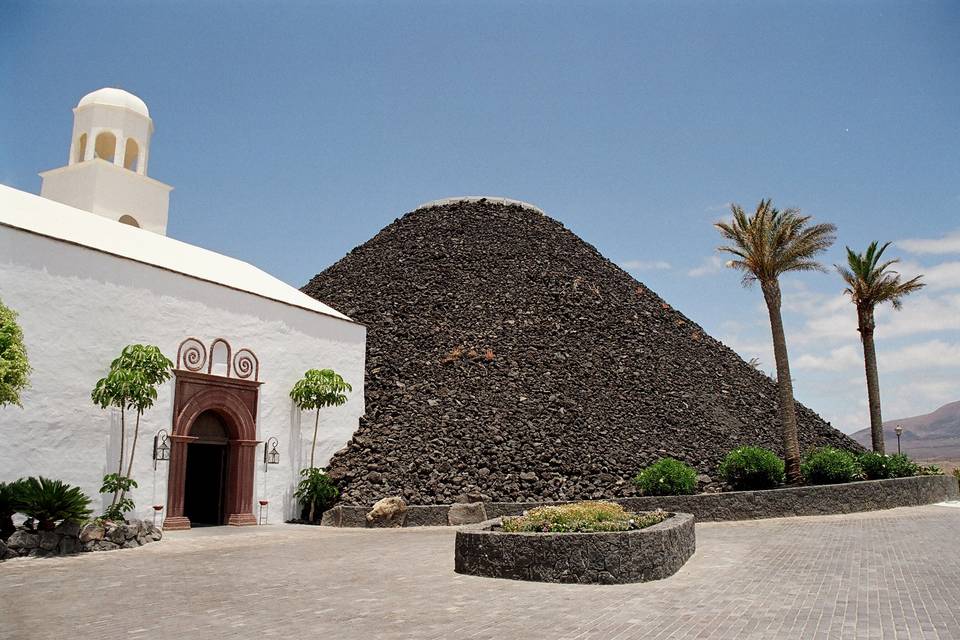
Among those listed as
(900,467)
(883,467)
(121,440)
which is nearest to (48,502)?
(121,440)

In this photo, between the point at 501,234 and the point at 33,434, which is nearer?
the point at 33,434

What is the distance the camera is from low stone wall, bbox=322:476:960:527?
61.3 feet

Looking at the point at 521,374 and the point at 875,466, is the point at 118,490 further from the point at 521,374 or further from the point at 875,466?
the point at 875,466

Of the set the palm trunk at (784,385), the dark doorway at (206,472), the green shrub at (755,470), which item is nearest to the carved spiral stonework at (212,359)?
the dark doorway at (206,472)

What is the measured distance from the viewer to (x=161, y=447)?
17.5 metres

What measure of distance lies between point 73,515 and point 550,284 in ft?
71.3

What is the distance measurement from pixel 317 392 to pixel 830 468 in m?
14.2

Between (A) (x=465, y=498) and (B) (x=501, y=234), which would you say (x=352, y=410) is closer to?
(A) (x=465, y=498)

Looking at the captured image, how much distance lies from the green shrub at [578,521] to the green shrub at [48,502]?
26.4 ft

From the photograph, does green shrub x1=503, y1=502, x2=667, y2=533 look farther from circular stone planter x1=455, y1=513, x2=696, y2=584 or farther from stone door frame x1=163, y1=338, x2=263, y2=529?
stone door frame x1=163, y1=338, x2=263, y2=529

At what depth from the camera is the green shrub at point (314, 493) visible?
20.7 meters

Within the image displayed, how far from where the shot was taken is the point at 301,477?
21422 mm

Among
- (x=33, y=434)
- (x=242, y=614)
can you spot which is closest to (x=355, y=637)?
(x=242, y=614)

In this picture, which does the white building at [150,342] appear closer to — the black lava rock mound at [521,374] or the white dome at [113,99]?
the white dome at [113,99]
